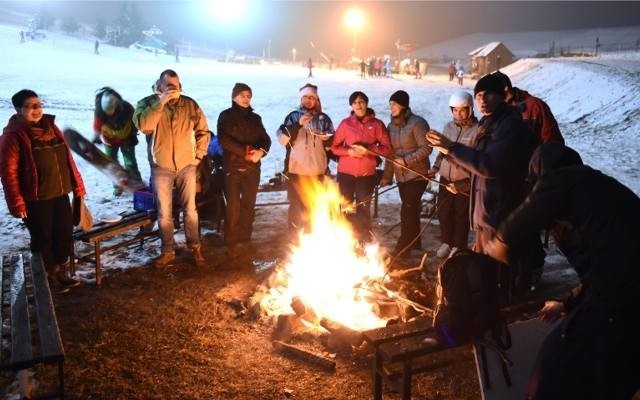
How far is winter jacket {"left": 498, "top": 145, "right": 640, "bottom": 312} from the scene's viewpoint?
96.5 inches

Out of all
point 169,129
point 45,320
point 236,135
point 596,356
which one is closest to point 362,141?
point 236,135

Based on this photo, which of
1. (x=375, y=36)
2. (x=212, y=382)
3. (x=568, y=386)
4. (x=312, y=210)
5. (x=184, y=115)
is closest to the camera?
(x=568, y=386)

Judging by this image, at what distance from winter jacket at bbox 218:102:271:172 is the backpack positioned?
158 inches

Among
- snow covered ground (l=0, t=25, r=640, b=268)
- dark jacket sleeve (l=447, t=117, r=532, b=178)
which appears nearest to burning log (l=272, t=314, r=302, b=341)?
dark jacket sleeve (l=447, t=117, r=532, b=178)

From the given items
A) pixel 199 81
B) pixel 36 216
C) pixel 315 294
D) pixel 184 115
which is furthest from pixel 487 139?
pixel 199 81

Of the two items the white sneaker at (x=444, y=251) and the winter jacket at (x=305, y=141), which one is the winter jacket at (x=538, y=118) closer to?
the white sneaker at (x=444, y=251)

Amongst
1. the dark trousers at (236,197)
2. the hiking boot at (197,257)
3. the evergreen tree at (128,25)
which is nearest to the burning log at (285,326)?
the hiking boot at (197,257)

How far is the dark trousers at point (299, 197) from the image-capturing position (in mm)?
7129

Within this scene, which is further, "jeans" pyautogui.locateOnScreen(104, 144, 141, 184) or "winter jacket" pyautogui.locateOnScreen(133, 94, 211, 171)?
"jeans" pyautogui.locateOnScreen(104, 144, 141, 184)

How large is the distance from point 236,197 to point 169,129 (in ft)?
4.07

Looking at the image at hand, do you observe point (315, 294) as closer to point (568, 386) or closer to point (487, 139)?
point (487, 139)

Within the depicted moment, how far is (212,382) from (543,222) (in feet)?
9.27

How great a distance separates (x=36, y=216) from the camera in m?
5.57

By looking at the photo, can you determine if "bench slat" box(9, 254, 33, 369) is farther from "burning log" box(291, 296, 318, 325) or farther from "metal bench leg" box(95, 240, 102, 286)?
"burning log" box(291, 296, 318, 325)
